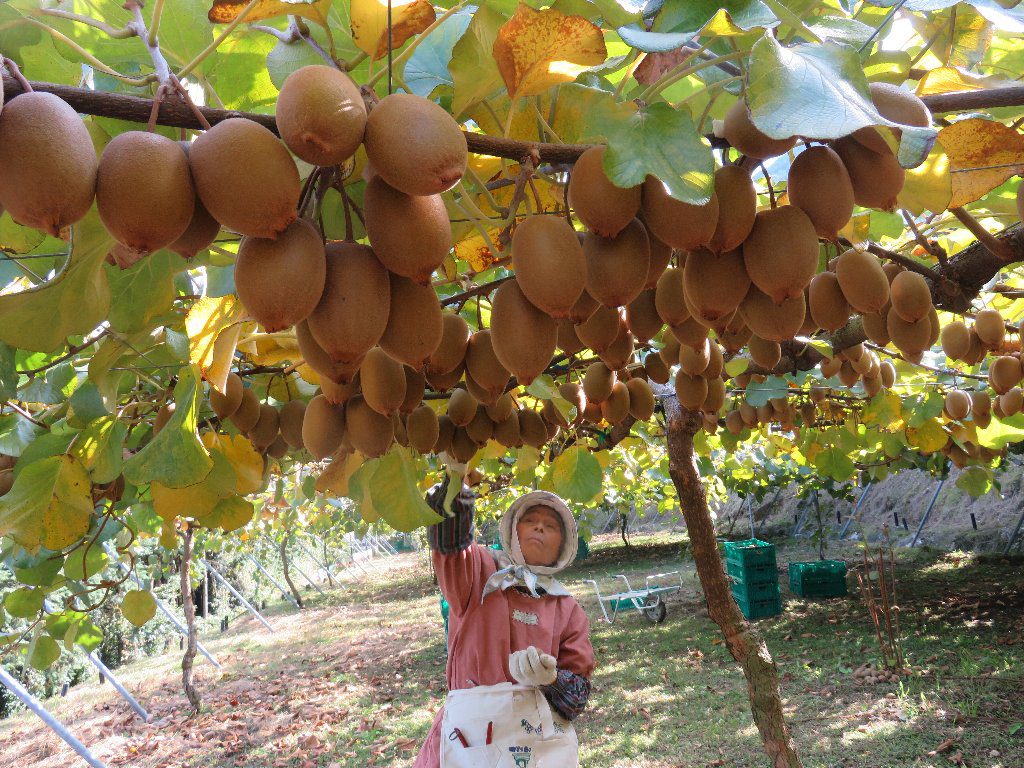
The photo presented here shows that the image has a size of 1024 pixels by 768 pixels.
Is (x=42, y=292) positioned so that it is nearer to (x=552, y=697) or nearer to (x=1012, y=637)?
(x=552, y=697)

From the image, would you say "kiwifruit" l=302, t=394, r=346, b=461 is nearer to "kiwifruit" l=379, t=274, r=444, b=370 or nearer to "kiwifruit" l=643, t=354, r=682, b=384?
"kiwifruit" l=379, t=274, r=444, b=370

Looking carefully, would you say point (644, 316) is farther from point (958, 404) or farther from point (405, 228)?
point (958, 404)

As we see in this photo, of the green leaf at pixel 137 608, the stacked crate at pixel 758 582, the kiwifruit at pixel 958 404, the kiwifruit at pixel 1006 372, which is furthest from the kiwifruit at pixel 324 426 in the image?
the stacked crate at pixel 758 582

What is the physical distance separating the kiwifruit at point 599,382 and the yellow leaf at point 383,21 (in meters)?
1.23

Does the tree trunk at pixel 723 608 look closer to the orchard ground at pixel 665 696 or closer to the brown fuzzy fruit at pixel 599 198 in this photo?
the orchard ground at pixel 665 696

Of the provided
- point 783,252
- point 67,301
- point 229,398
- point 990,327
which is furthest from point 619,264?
point 990,327

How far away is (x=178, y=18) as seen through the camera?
38.0 inches

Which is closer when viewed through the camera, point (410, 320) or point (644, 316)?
point (410, 320)

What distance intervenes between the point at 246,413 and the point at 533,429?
787 mm

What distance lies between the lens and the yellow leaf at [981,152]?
0.92 metres

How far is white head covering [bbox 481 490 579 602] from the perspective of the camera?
Answer: 3.19 m

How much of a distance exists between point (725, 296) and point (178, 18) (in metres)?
0.84

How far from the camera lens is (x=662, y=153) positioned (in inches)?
28.5

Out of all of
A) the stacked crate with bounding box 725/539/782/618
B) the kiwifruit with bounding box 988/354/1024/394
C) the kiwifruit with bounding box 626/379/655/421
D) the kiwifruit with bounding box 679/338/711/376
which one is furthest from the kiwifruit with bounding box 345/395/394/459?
the stacked crate with bounding box 725/539/782/618
